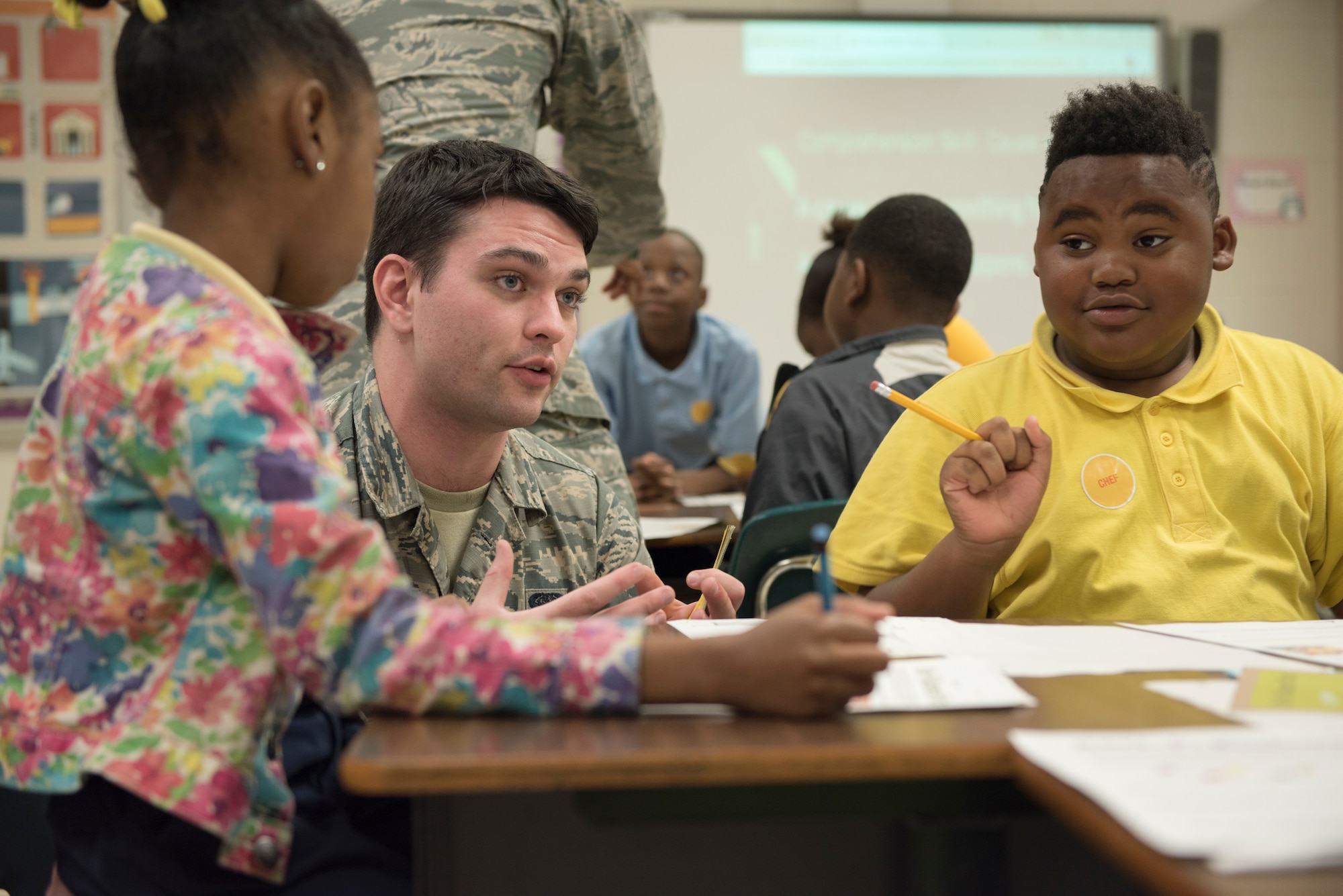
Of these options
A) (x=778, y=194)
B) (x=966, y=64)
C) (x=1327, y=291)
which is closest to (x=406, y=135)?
Answer: (x=778, y=194)

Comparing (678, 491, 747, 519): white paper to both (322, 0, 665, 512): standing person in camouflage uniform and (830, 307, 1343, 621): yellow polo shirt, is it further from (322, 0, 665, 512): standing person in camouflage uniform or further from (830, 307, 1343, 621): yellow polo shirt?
(830, 307, 1343, 621): yellow polo shirt

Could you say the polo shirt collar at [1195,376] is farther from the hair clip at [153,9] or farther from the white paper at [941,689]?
the hair clip at [153,9]

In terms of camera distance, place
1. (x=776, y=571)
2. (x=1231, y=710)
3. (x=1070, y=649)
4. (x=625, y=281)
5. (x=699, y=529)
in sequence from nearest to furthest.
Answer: (x=1231, y=710) < (x=1070, y=649) < (x=776, y=571) < (x=699, y=529) < (x=625, y=281)

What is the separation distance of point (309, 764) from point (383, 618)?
0.27m

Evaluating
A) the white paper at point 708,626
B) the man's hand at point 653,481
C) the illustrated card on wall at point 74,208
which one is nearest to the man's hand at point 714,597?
the white paper at point 708,626

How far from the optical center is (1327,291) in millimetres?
5719

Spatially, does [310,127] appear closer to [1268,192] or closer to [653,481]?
[653,481]

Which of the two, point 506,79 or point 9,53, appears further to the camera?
point 9,53

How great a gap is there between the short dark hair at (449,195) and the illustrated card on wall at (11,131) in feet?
12.4

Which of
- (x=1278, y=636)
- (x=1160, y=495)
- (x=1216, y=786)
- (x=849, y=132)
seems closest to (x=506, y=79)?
(x=1160, y=495)

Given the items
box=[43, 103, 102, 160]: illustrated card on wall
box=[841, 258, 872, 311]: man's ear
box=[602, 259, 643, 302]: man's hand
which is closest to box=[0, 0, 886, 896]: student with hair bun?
box=[841, 258, 872, 311]: man's ear

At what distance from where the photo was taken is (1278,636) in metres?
1.09

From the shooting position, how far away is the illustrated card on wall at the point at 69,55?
4539mm

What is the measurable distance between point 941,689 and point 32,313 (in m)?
4.71
